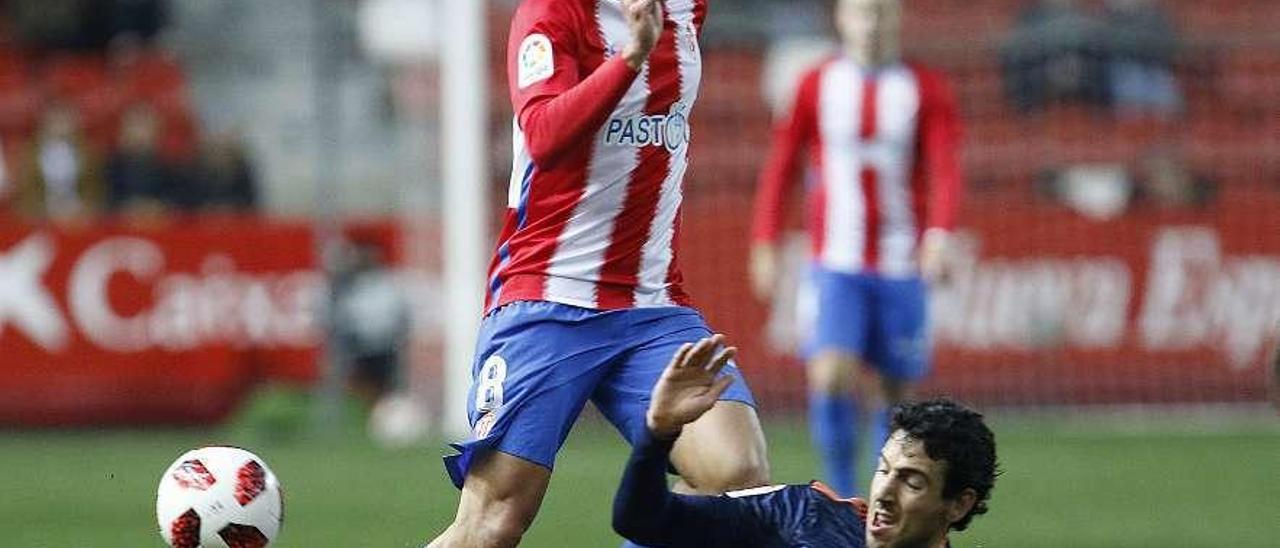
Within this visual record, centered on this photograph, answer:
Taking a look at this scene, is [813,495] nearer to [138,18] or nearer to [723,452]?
[723,452]

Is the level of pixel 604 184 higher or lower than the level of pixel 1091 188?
higher

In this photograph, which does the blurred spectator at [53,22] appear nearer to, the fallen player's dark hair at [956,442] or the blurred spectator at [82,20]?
the blurred spectator at [82,20]

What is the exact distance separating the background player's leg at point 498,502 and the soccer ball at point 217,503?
1.97ft

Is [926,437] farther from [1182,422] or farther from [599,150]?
[1182,422]

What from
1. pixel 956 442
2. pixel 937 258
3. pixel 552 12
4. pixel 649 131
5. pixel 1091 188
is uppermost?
pixel 552 12

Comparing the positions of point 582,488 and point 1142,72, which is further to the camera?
point 1142,72

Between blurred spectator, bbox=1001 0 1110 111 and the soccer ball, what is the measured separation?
10830 millimetres

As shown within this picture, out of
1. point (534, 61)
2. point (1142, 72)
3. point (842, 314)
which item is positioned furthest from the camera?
point (1142, 72)

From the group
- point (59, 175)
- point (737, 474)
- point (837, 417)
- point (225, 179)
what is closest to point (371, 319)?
point (225, 179)

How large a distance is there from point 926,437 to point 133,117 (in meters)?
11.9

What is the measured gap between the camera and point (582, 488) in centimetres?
1105

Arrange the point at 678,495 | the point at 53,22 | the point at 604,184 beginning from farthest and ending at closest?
the point at 53,22, the point at 604,184, the point at 678,495

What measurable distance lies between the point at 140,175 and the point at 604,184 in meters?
10.3

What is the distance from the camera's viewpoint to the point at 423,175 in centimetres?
1482
